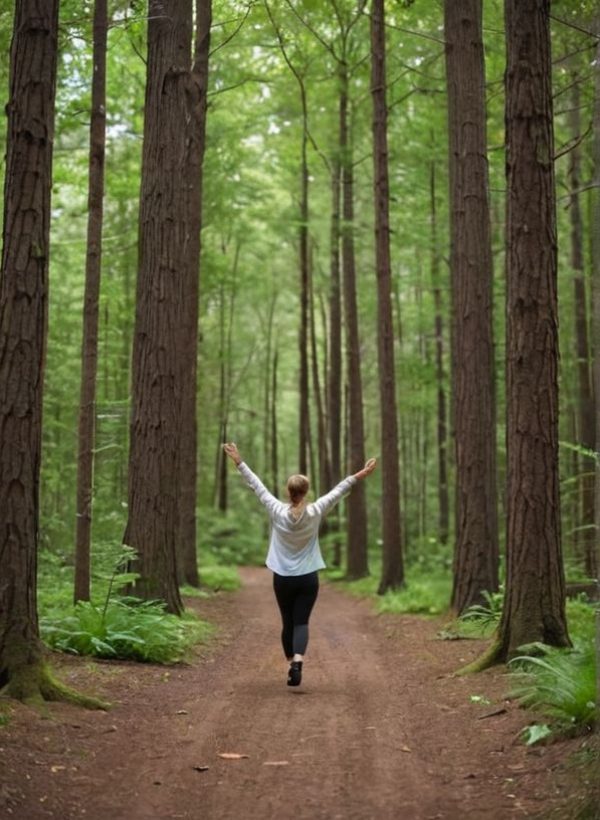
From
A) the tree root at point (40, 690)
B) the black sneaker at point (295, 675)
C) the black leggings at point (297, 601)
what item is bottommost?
the black sneaker at point (295, 675)

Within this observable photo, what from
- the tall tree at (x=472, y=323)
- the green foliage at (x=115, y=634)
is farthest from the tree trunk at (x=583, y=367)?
the green foliage at (x=115, y=634)

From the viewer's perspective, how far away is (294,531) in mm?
8047

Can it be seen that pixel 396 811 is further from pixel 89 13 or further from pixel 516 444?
pixel 89 13

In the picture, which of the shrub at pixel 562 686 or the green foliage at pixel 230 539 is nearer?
the shrub at pixel 562 686

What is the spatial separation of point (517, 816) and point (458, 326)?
27.9 feet

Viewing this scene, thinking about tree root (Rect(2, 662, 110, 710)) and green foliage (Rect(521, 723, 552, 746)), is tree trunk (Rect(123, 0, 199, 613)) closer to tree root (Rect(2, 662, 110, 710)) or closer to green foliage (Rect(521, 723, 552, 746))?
tree root (Rect(2, 662, 110, 710))

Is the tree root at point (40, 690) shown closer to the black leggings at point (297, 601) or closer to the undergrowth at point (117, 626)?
the undergrowth at point (117, 626)

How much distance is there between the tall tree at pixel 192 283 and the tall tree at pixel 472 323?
400cm

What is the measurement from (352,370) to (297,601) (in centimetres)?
1311

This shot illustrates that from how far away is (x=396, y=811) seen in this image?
454 cm

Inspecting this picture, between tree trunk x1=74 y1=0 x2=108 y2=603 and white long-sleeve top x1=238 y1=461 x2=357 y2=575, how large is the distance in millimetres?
2391

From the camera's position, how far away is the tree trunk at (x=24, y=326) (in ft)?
21.2

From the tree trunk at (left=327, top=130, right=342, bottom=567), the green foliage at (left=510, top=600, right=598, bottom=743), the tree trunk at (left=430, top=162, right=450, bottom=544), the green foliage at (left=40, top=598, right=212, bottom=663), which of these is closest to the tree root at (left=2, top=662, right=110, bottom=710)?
the green foliage at (left=40, top=598, right=212, bottom=663)

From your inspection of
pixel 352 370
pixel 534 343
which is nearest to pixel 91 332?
pixel 534 343
